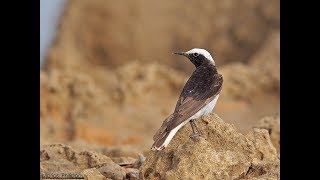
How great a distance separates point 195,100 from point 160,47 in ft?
71.0

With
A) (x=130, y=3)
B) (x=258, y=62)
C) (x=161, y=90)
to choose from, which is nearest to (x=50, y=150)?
(x=161, y=90)

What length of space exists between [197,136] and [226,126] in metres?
0.56

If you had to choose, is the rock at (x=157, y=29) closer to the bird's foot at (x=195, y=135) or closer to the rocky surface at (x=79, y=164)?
the rocky surface at (x=79, y=164)

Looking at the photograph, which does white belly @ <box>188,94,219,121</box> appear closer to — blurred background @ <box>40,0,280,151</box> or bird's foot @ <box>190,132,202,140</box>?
bird's foot @ <box>190,132,202,140</box>


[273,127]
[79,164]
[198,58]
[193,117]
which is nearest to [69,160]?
[79,164]

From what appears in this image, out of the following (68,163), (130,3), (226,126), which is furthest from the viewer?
(130,3)

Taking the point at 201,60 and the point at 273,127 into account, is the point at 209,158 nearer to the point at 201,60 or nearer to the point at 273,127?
the point at 201,60

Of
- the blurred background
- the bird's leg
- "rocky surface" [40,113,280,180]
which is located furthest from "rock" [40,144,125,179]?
the blurred background

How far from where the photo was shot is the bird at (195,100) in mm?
7117

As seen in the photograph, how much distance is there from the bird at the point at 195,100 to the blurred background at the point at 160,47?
12849mm

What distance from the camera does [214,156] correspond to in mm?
7133

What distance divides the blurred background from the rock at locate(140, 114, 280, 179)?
12586 millimetres

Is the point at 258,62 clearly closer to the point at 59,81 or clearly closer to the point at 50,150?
the point at 59,81

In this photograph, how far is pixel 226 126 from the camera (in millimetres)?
7777
